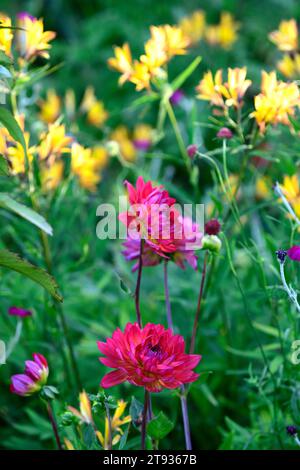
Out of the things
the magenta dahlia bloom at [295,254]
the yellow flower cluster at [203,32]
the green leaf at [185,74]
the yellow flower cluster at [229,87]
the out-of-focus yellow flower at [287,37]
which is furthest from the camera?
the yellow flower cluster at [203,32]

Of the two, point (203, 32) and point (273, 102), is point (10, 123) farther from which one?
point (203, 32)

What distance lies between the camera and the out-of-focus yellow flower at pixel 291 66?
48.4 inches

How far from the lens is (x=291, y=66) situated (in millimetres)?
1235

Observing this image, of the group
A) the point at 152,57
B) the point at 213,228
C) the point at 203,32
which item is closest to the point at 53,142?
the point at 152,57

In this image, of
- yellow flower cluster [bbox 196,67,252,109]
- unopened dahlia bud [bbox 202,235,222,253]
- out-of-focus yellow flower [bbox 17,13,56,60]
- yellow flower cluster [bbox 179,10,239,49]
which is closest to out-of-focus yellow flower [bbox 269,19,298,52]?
yellow flower cluster [bbox 196,67,252,109]

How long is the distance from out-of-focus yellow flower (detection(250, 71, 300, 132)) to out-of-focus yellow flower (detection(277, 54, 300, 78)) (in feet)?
1.03

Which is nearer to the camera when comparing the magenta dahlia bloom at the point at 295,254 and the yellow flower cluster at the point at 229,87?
the magenta dahlia bloom at the point at 295,254

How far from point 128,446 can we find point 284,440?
0.22 metres

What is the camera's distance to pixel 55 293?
2.46 feet

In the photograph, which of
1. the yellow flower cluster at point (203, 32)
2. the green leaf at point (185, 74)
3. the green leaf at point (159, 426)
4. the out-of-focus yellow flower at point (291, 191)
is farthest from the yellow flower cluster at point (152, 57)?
the yellow flower cluster at point (203, 32)

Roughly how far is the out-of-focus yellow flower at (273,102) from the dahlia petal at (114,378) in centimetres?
38

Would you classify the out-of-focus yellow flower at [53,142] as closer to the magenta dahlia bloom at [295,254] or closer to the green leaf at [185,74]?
the green leaf at [185,74]

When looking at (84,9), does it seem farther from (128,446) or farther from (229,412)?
(128,446)
